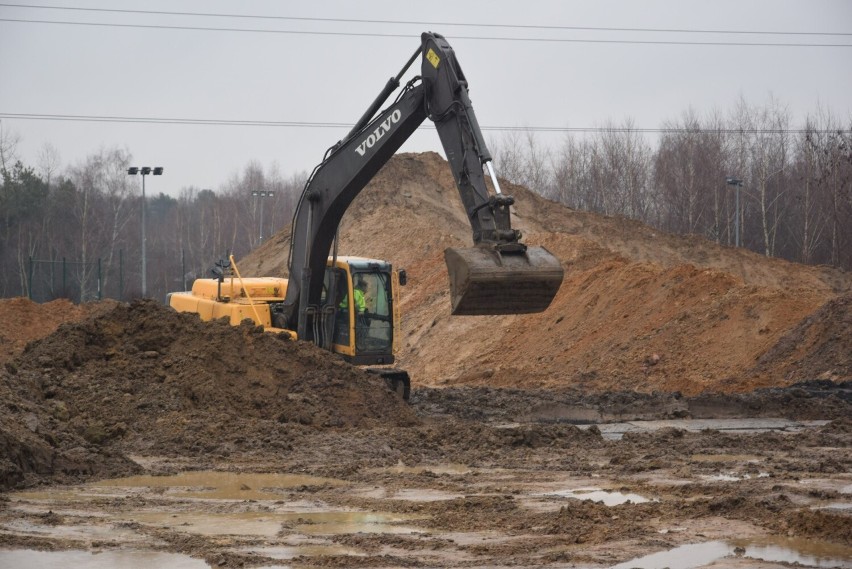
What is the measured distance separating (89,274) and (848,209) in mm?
33998

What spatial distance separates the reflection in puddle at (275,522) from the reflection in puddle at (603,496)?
1.63 metres

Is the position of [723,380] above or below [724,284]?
below

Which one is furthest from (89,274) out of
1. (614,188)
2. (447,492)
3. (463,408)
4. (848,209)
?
(447,492)

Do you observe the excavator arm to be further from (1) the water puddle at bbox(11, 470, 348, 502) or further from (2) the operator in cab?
(1) the water puddle at bbox(11, 470, 348, 502)

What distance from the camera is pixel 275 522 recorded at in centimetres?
854

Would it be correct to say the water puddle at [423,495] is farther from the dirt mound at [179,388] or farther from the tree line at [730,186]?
the tree line at [730,186]

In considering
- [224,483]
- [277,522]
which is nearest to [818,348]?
[224,483]

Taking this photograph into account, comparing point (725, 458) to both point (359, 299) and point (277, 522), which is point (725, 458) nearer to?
point (277, 522)

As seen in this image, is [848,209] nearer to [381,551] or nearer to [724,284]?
[724,284]

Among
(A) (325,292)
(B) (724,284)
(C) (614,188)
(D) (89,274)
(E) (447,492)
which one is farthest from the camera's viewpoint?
(C) (614,188)

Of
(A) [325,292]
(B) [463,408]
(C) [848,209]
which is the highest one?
(C) [848,209]

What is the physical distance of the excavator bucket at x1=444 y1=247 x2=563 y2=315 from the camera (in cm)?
1162

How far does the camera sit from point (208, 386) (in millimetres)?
13836

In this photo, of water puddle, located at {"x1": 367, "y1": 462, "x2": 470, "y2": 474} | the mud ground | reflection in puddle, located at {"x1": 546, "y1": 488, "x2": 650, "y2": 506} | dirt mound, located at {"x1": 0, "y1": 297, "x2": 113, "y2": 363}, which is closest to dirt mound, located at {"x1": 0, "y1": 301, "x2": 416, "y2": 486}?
the mud ground
